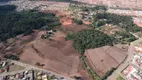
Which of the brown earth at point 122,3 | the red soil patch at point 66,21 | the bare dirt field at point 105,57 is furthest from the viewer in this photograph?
the brown earth at point 122,3

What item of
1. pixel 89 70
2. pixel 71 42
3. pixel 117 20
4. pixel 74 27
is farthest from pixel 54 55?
pixel 117 20

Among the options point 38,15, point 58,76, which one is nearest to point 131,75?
point 58,76

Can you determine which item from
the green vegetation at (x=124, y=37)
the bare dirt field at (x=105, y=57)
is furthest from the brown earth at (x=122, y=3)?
the bare dirt field at (x=105, y=57)

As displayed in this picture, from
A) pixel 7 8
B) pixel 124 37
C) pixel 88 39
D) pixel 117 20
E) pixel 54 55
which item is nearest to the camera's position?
Answer: pixel 54 55

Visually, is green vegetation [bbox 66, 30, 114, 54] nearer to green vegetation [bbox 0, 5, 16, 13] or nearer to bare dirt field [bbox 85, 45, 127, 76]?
bare dirt field [bbox 85, 45, 127, 76]

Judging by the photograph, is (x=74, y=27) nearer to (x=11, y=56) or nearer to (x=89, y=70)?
(x=89, y=70)

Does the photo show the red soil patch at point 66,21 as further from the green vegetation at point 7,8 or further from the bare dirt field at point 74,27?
the green vegetation at point 7,8

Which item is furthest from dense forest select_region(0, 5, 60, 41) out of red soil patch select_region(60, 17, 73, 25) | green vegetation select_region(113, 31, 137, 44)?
green vegetation select_region(113, 31, 137, 44)

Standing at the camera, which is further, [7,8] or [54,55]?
[7,8]
